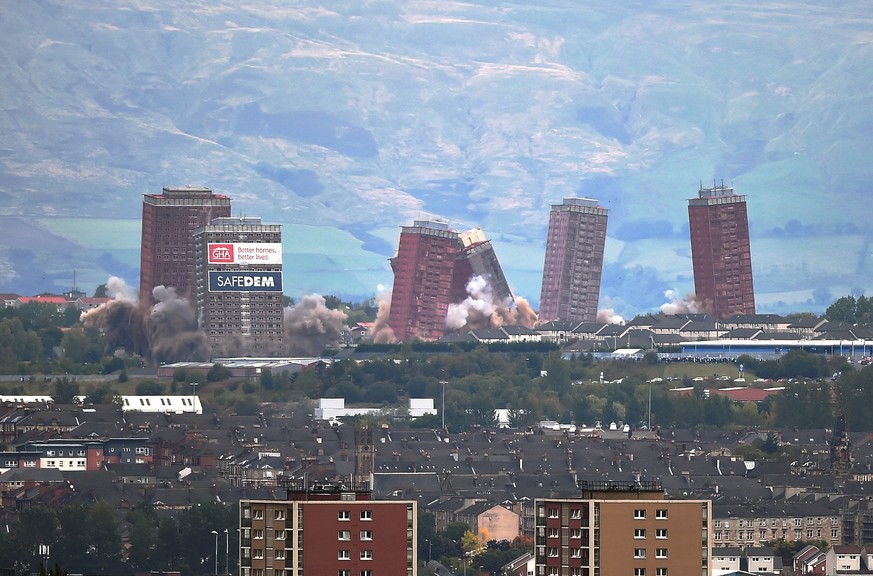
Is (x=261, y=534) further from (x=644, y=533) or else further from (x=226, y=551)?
(x=226, y=551)

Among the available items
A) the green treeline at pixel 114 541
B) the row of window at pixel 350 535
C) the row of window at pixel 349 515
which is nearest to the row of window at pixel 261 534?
the row of window at pixel 350 535

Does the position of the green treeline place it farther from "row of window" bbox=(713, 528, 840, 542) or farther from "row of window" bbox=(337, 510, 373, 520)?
"row of window" bbox=(337, 510, 373, 520)

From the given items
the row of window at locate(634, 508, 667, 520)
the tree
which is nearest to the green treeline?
the tree

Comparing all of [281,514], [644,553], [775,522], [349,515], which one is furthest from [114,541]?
[644,553]

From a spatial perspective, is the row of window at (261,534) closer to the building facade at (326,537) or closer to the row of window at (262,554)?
the building facade at (326,537)

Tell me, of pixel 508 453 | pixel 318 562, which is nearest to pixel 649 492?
pixel 318 562
